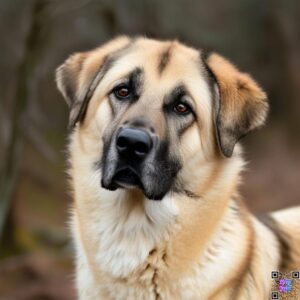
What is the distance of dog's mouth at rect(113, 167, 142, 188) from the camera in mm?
4238

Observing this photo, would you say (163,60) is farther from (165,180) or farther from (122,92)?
(165,180)

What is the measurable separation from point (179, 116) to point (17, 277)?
4.43 metres

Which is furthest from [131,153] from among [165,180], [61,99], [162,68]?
[61,99]

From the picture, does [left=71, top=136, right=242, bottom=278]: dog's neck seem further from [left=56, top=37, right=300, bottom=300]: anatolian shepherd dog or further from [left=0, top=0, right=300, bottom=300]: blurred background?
[left=0, top=0, right=300, bottom=300]: blurred background

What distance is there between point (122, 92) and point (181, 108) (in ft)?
1.22

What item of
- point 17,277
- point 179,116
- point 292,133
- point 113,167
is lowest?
point 17,277

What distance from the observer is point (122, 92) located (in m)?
4.54

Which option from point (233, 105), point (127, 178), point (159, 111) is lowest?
point (127, 178)

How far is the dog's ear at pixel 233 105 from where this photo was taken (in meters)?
4.47

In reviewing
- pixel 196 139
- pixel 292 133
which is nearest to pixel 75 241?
pixel 196 139

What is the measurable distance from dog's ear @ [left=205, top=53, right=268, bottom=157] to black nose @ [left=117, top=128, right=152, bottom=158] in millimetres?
521

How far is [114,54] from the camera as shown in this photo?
4762mm

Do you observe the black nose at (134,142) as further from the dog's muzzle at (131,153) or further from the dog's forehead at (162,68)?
the dog's forehead at (162,68)

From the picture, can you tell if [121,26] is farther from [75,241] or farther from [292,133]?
[75,241]
